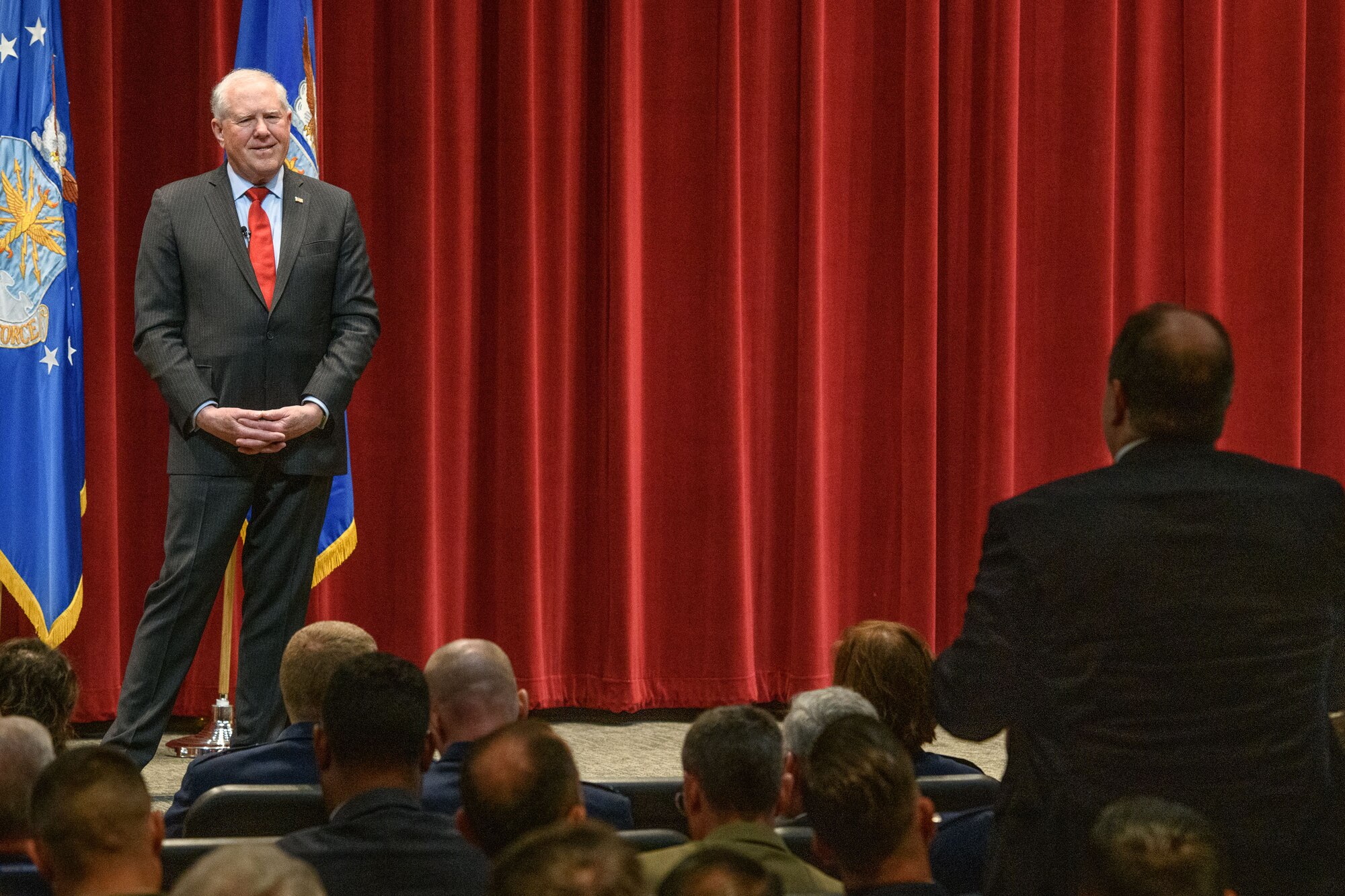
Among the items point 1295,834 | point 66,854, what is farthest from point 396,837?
point 1295,834

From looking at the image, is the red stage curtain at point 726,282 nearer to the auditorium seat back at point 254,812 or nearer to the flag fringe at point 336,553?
the flag fringe at point 336,553

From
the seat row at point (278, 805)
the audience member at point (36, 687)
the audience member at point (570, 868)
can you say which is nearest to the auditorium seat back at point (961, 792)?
the seat row at point (278, 805)

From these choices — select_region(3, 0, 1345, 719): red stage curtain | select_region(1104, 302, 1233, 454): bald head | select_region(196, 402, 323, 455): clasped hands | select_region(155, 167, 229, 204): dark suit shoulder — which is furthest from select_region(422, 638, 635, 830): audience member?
select_region(3, 0, 1345, 719): red stage curtain

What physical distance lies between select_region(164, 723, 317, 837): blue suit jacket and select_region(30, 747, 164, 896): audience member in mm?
877

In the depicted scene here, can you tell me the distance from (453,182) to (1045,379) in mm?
2203

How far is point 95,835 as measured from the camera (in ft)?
5.65

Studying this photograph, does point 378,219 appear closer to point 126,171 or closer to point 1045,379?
point 126,171

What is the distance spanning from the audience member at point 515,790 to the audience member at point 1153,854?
609 mm

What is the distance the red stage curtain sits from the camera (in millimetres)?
5113

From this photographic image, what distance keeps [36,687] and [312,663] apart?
48 centimetres

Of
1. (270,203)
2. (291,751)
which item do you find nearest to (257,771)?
(291,751)

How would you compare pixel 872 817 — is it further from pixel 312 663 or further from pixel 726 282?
pixel 726 282

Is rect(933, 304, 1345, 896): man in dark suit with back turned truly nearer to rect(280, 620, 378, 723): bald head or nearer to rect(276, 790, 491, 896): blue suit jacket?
rect(276, 790, 491, 896): blue suit jacket

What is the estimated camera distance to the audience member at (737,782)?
2.03 metres
